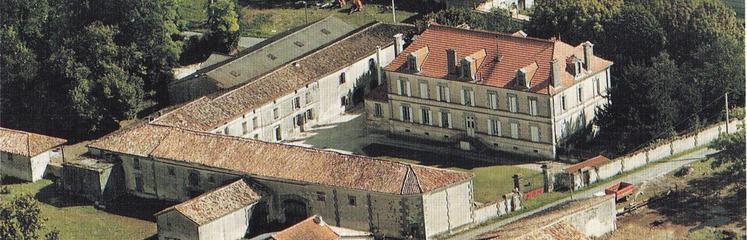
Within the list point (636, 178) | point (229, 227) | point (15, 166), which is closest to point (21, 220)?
point (229, 227)

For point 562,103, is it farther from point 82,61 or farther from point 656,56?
point 82,61

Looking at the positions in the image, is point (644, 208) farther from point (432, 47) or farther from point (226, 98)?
point (226, 98)

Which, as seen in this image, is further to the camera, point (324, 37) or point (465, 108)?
point (324, 37)

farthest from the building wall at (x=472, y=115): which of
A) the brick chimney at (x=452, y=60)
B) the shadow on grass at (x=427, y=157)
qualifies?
the shadow on grass at (x=427, y=157)

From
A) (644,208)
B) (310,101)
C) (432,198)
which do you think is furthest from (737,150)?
(310,101)

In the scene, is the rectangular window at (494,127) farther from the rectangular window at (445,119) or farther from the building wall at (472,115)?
the rectangular window at (445,119)

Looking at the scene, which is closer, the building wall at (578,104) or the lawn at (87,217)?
the lawn at (87,217)
